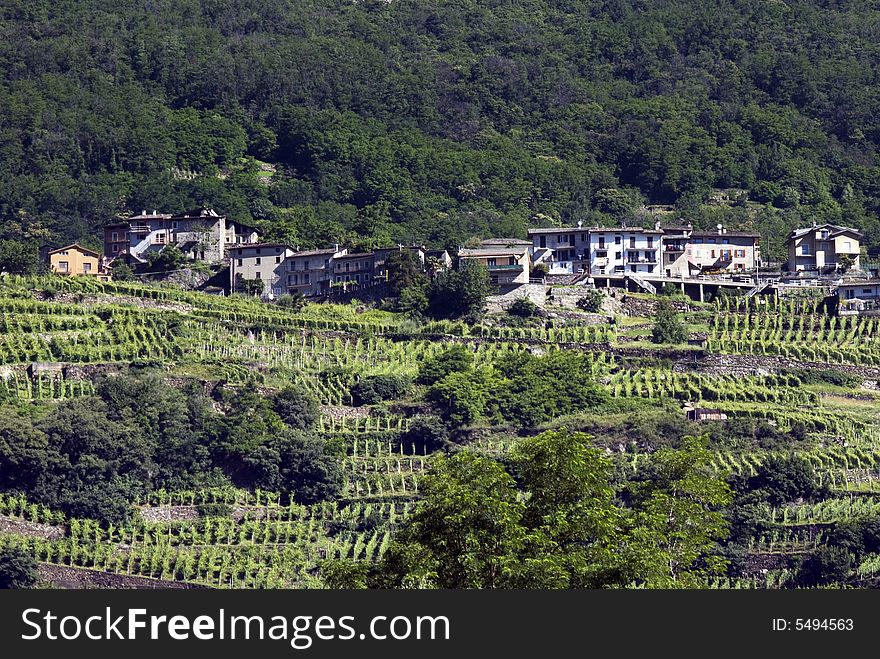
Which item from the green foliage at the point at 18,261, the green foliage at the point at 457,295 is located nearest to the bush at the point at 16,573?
the green foliage at the point at 18,261

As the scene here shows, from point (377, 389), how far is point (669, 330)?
15.1 metres

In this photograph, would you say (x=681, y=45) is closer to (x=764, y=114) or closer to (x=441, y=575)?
(x=764, y=114)

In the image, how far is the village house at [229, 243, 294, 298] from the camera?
108812 millimetres

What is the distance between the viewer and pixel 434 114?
522 feet

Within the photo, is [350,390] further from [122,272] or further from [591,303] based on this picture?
[122,272]

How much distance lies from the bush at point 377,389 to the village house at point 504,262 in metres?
14.5

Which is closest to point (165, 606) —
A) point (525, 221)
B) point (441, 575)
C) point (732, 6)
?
point (441, 575)

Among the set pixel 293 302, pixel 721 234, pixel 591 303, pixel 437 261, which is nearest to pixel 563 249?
pixel 437 261

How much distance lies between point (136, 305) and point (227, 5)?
87.0 m

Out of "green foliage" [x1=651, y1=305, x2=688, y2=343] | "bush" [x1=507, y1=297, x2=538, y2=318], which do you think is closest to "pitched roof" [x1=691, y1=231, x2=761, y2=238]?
"green foliage" [x1=651, y1=305, x2=688, y2=343]

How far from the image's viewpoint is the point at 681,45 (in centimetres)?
18075

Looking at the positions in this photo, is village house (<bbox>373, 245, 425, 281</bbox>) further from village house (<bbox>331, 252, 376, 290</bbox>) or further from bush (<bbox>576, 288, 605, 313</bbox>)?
bush (<bbox>576, 288, 605, 313</bbox>)

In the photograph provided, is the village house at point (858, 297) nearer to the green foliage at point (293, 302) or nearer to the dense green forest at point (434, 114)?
the dense green forest at point (434, 114)

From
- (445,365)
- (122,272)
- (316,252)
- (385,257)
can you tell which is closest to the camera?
(445,365)
